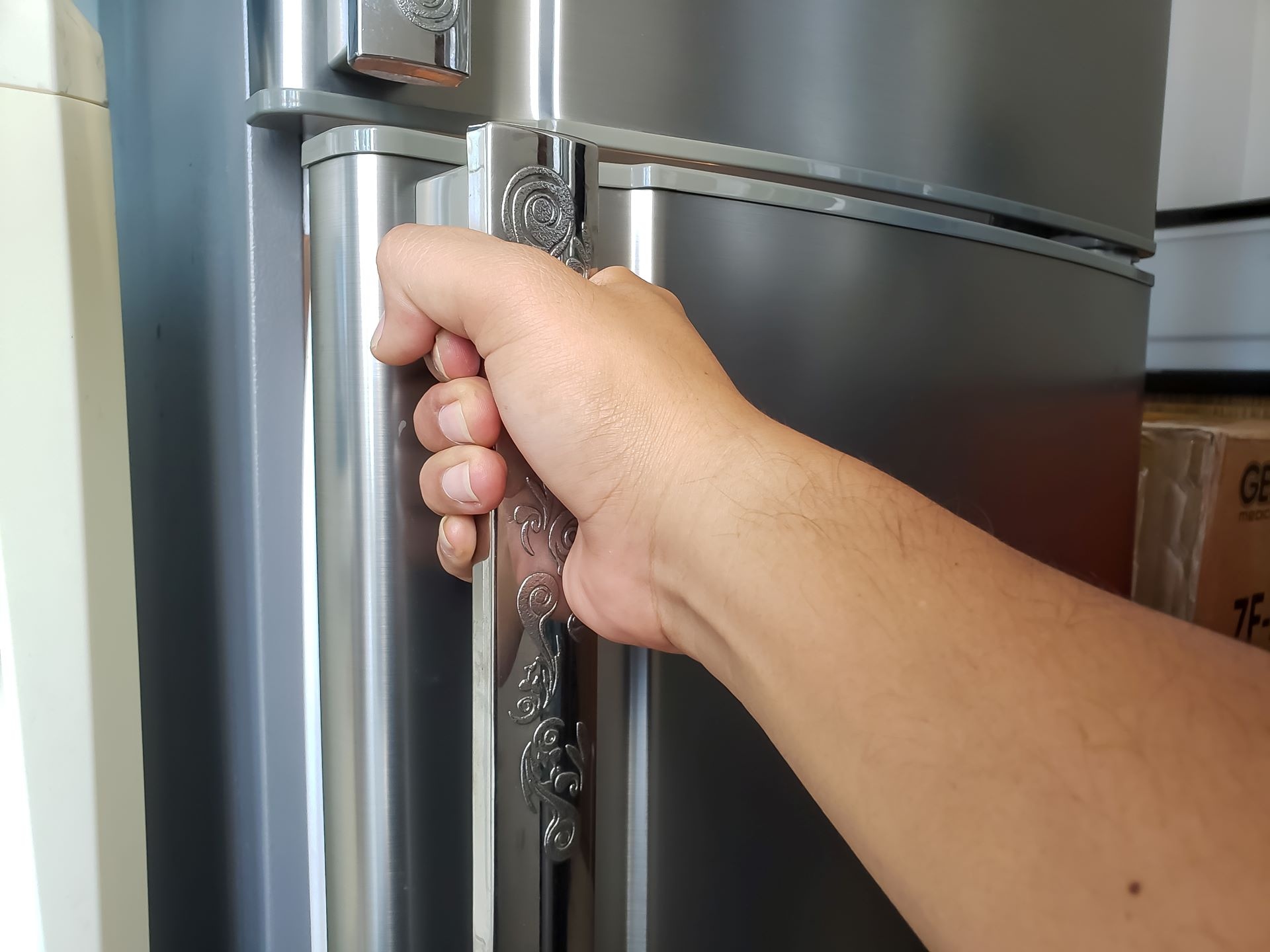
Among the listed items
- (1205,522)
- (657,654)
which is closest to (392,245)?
(657,654)

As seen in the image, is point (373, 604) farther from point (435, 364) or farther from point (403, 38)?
point (403, 38)

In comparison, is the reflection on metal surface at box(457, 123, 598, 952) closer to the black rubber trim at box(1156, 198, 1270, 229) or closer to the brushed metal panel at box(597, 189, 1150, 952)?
the brushed metal panel at box(597, 189, 1150, 952)

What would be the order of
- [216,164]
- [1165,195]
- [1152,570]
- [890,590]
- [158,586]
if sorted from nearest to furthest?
1. [890,590]
2. [216,164]
3. [158,586]
4. [1152,570]
5. [1165,195]

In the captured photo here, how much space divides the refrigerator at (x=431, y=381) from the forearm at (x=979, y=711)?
0.12 m

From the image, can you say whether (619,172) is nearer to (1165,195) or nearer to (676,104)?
(676,104)

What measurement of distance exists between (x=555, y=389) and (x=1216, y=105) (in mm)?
1919

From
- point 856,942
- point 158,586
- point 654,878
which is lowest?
point 856,942

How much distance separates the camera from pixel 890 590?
392 mm

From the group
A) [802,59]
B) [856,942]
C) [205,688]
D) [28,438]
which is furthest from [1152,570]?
[28,438]

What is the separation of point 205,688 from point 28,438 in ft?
0.70

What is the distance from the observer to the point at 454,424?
0.45 meters

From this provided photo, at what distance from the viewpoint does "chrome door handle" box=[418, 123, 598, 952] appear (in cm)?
44

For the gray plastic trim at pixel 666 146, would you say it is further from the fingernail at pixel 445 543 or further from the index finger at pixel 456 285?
the fingernail at pixel 445 543

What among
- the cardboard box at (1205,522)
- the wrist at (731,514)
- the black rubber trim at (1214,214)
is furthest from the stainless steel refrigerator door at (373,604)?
the black rubber trim at (1214,214)
